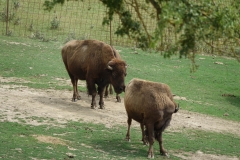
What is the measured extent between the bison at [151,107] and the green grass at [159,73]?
537 centimetres

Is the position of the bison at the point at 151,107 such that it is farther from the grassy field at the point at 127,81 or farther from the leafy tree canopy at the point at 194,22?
the leafy tree canopy at the point at 194,22

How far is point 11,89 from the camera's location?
17141mm

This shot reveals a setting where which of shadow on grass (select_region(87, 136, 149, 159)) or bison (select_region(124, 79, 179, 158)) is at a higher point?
bison (select_region(124, 79, 179, 158))

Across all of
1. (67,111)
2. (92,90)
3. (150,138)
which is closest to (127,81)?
(92,90)

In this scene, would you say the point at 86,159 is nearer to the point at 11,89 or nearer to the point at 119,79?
the point at 119,79

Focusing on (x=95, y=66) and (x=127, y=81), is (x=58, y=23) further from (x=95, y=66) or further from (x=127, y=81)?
(x=95, y=66)

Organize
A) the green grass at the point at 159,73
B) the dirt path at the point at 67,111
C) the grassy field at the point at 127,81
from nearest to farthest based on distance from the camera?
the grassy field at the point at 127,81
the dirt path at the point at 67,111
the green grass at the point at 159,73

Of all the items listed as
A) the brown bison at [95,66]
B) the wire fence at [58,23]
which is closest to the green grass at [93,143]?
the brown bison at [95,66]

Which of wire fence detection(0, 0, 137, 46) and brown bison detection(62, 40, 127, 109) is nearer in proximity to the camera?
brown bison detection(62, 40, 127, 109)

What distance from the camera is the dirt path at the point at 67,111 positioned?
48.6 ft

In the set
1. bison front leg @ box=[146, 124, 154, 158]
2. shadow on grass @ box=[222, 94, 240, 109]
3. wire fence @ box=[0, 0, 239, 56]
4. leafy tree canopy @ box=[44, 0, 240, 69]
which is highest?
leafy tree canopy @ box=[44, 0, 240, 69]

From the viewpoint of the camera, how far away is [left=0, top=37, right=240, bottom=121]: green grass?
18969mm

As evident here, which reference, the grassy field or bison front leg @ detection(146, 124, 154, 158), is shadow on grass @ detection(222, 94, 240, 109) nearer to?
the grassy field

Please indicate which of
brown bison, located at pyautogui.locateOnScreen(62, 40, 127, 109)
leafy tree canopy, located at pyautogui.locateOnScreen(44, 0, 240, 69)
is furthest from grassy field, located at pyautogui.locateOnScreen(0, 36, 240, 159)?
leafy tree canopy, located at pyautogui.locateOnScreen(44, 0, 240, 69)
